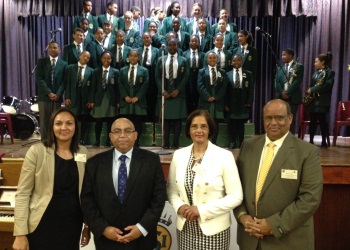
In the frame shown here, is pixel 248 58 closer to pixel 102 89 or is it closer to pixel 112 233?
pixel 102 89

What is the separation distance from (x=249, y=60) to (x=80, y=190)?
4243mm

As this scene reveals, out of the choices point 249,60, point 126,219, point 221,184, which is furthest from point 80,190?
point 249,60

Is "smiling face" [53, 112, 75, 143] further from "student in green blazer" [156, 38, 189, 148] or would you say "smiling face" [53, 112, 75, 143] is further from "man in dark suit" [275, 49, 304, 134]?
"man in dark suit" [275, 49, 304, 134]

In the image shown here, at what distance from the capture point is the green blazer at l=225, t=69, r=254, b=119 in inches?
218

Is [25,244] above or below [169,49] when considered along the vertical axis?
below

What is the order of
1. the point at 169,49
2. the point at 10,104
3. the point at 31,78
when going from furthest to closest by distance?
the point at 31,78 < the point at 10,104 < the point at 169,49

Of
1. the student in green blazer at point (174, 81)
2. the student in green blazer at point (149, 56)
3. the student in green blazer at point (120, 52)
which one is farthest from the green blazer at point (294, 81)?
the student in green blazer at point (120, 52)

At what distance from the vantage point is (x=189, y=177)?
7.75 feet

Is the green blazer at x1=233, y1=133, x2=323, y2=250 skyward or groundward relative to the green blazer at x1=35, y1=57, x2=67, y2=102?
groundward

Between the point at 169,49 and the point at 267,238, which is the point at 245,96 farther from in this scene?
the point at 267,238

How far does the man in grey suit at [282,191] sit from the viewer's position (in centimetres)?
220

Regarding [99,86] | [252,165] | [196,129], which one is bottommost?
[252,165]

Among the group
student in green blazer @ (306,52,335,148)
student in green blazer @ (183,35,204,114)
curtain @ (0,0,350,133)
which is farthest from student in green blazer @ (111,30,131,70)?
curtain @ (0,0,350,133)

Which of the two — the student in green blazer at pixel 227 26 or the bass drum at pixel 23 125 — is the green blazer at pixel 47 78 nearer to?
the bass drum at pixel 23 125
